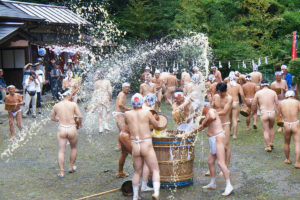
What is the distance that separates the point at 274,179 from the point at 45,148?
6.00 metres

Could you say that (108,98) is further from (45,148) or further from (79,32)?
(79,32)

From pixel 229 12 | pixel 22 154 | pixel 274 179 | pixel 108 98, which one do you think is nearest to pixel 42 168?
pixel 22 154

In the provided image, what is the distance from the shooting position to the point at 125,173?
793 centimetres

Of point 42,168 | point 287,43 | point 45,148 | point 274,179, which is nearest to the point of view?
point 274,179

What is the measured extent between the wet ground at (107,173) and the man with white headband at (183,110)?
38.6 inches

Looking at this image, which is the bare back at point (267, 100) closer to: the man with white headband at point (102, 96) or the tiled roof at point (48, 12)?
the man with white headband at point (102, 96)

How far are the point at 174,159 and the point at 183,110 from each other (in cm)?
168

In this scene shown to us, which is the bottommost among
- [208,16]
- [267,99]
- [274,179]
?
[274,179]

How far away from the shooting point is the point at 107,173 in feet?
26.7

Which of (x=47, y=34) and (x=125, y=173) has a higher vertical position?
(x=47, y=34)

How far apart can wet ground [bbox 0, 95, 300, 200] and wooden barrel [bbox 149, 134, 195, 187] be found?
0.20 m

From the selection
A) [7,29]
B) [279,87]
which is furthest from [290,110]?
[7,29]

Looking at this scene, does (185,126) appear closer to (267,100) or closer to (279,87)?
(267,100)

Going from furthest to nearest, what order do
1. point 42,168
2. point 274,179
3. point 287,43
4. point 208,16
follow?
point 208,16 → point 287,43 → point 42,168 → point 274,179
